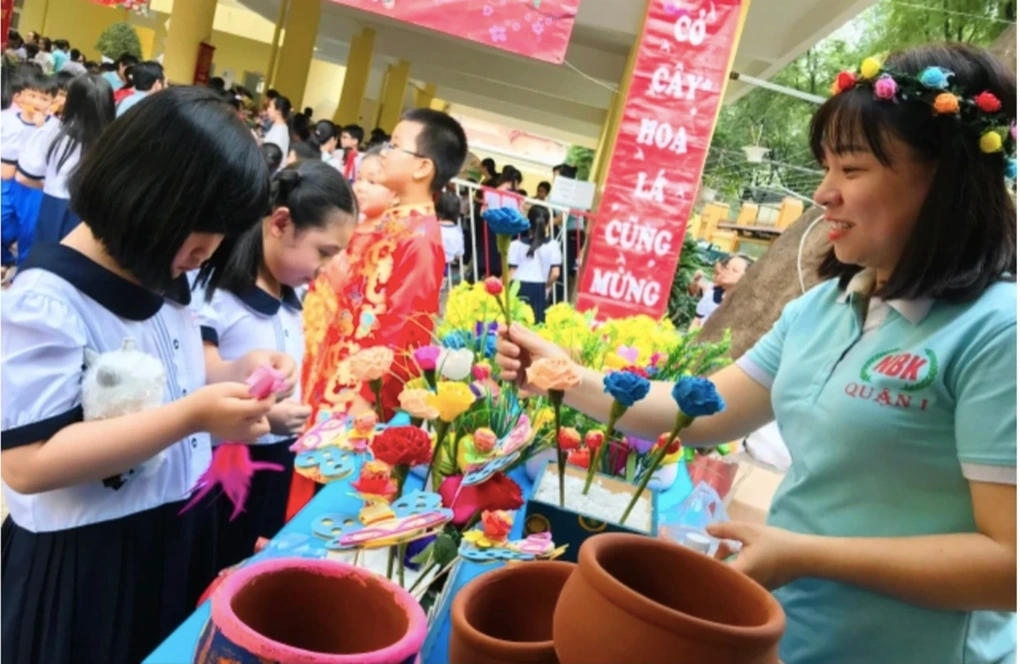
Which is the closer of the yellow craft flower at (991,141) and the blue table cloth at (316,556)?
the blue table cloth at (316,556)

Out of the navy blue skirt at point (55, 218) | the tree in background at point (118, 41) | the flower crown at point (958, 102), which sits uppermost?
the tree in background at point (118, 41)

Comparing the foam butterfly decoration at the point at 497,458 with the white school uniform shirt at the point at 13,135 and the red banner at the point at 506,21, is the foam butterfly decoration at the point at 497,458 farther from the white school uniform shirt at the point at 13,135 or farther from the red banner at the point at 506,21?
the white school uniform shirt at the point at 13,135

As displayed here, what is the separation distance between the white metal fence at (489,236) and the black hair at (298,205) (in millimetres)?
3510

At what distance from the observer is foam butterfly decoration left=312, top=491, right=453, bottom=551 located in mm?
907

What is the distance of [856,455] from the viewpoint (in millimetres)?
1071

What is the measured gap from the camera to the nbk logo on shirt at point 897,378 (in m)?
1.02

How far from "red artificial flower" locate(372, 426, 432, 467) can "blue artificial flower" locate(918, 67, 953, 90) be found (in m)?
0.76

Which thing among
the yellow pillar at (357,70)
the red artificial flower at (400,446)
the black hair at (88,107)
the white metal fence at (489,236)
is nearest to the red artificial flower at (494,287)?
the red artificial flower at (400,446)

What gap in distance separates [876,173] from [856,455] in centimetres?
36

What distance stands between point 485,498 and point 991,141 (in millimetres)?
761

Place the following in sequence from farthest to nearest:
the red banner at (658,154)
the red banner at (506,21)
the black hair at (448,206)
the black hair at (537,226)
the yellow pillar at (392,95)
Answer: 1. the yellow pillar at (392,95)
2. the black hair at (537,226)
3. the black hair at (448,206)
4. the red banner at (658,154)
5. the red banner at (506,21)

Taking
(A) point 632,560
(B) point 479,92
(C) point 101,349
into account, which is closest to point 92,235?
(C) point 101,349

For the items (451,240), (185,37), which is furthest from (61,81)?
(185,37)

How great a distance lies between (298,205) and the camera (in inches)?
81.0
